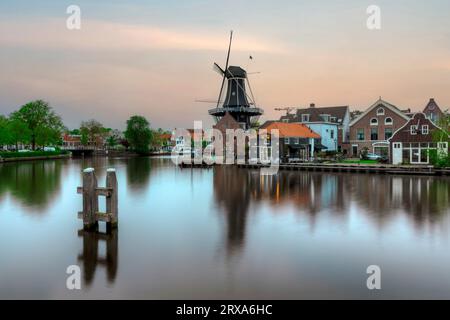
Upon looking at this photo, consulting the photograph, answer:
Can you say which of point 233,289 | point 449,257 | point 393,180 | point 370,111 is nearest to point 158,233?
point 233,289

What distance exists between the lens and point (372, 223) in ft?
48.5

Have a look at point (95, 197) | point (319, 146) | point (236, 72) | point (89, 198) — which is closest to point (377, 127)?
point (319, 146)

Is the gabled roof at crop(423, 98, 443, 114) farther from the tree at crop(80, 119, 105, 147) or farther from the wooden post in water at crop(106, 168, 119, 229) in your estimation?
the tree at crop(80, 119, 105, 147)

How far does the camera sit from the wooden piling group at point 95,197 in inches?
495

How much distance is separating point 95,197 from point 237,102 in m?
47.2

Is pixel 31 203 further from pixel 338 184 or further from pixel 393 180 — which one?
pixel 393 180

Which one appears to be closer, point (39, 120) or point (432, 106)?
point (432, 106)

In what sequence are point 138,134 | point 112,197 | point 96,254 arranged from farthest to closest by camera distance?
point 138,134
point 112,197
point 96,254

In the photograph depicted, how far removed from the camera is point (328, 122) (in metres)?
59.2

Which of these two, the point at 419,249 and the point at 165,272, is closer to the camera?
the point at 165,272

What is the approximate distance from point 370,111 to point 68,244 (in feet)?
153

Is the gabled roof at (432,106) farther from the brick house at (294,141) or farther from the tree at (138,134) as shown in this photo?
the tree at (138,134)

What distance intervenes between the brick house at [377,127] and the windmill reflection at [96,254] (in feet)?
144

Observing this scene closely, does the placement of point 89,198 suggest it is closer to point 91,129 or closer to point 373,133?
point 373,133
